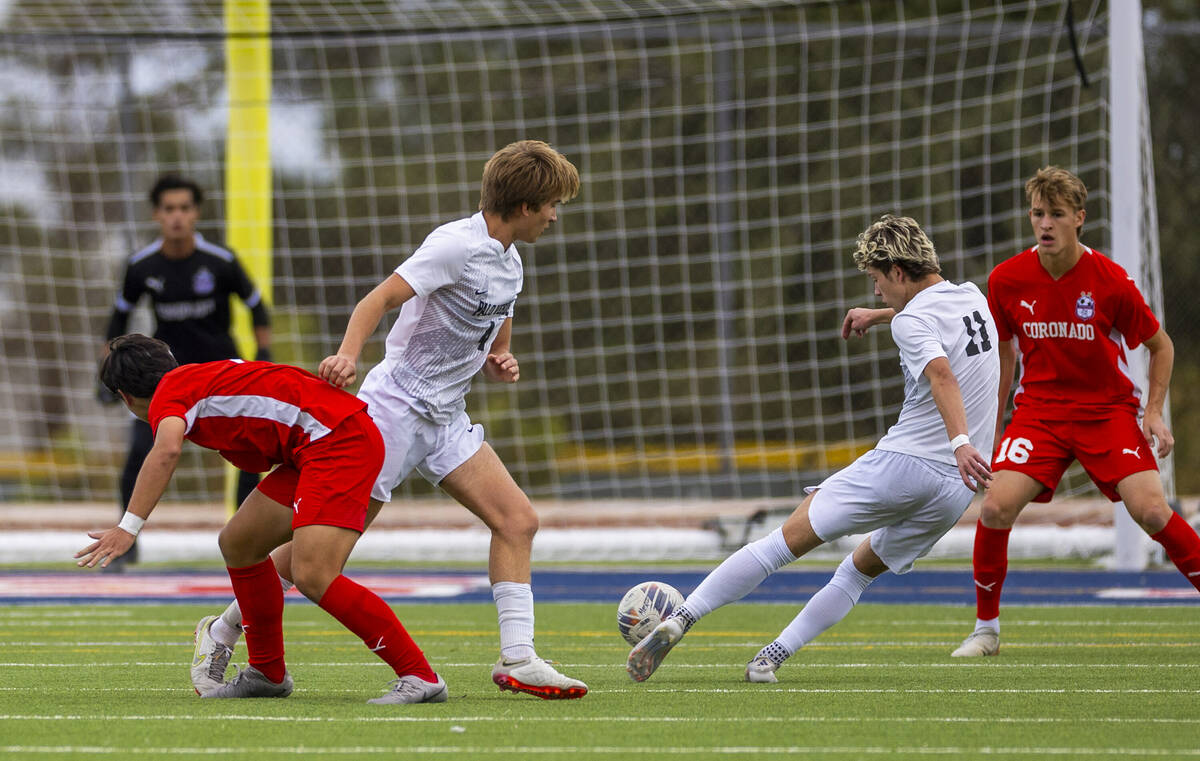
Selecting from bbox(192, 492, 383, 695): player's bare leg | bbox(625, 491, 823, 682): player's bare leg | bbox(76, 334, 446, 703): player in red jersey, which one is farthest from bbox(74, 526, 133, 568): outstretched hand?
bbox(625, 491, 823, 682): player's bare leg

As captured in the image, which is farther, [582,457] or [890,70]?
[890,70]

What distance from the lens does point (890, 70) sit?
19703 mm

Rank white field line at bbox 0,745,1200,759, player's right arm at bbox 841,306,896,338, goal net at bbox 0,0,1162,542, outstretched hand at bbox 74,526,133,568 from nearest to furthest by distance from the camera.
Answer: white field line at bbox 0,745,1200,759 < outstretched hand at bbox 74,526,133,568 < player's right arm at bbox 841,306,896,338 < goal net at bbox 0,0,1162,542

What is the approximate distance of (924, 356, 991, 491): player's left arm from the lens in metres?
4.96

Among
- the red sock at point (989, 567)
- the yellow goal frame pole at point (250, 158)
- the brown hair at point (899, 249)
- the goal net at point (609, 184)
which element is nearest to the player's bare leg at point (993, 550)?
the red sock at point (989, 567)

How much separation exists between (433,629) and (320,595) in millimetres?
2683

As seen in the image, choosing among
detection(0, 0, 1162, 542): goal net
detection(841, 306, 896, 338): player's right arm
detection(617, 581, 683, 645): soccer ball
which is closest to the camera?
detection(617, 581, 683, 645): soccer ball

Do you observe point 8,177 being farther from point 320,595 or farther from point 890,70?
point 320,595

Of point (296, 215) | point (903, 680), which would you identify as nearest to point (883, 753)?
point (903, 680)

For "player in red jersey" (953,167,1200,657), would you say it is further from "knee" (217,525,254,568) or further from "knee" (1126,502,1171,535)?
"knee" (217,525,254,568)

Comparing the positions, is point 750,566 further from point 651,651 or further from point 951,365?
point 951,365

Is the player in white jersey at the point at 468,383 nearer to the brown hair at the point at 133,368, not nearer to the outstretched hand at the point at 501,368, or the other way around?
the outstretched hand at the point at 501,368

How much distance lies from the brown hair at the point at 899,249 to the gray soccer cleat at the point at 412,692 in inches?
78.8

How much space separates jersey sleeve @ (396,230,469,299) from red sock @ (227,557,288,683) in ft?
3.29
